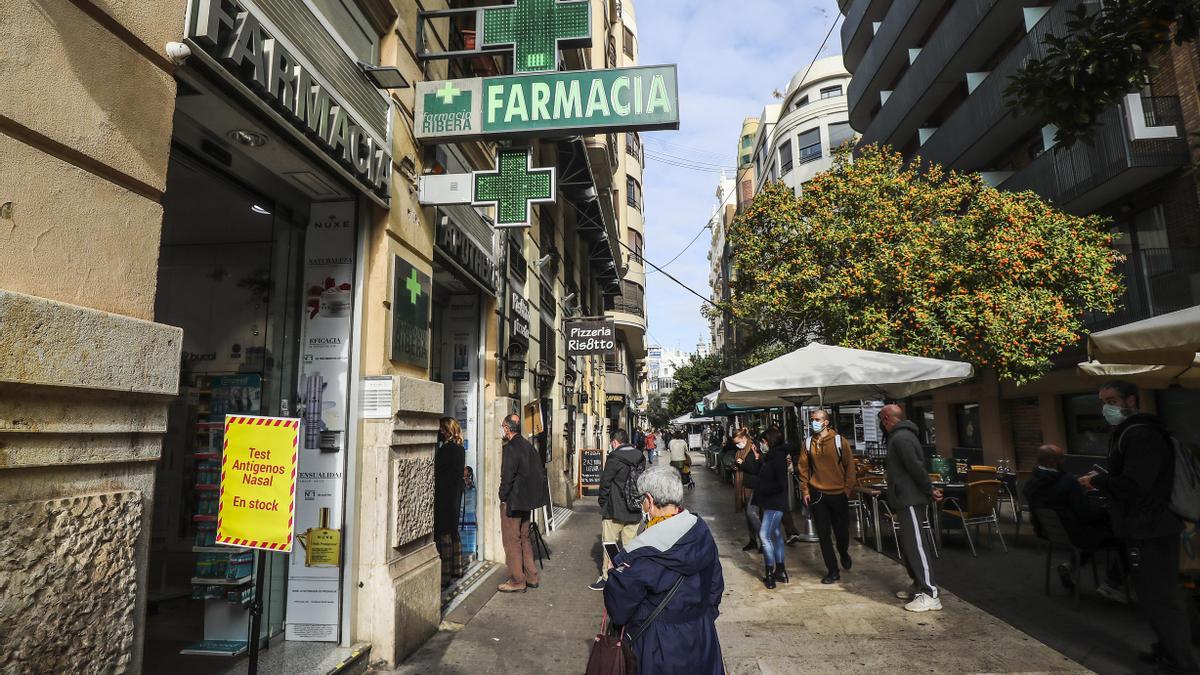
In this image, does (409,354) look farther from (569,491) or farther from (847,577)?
(569,491)

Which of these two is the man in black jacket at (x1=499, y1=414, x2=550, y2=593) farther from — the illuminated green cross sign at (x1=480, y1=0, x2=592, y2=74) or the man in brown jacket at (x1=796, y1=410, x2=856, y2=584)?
the illuminated green cross sign at (x1=480, y1=0, x2=592, y2=74)

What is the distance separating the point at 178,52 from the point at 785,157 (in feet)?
123

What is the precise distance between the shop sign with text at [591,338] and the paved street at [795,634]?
7.42m

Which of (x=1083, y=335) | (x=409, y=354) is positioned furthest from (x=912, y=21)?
(x=409, y=354)

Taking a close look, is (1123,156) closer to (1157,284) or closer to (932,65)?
(1157,284)

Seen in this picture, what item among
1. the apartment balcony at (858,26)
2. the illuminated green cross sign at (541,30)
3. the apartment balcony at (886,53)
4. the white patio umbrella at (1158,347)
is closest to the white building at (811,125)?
the apartment balcony at (858,26)

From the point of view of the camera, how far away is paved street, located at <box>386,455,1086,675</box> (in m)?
4.93

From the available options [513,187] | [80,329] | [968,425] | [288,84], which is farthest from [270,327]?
[968,425]

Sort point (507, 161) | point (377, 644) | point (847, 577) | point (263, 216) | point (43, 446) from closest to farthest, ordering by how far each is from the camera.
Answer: point (43, 446) < point (377, 644) < point (263, 216) < point (507, 161) < point (847, 577)

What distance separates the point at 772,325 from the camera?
15.4 metres

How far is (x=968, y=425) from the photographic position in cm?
2225

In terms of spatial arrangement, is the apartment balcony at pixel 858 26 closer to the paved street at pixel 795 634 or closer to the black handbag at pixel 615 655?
the paved street at pixel 795 634

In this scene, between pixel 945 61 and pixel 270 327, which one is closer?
pixel 270 327

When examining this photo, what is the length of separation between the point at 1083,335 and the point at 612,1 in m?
17.5
